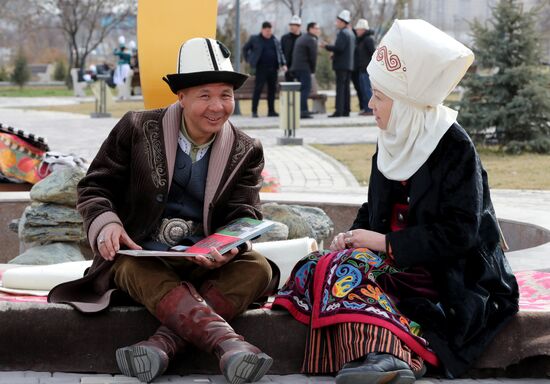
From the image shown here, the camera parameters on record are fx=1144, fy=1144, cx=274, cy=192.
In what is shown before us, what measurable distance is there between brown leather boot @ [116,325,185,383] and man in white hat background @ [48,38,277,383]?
0.36ft

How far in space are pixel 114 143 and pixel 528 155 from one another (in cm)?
1215

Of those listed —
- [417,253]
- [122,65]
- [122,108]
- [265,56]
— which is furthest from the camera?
[122,65]

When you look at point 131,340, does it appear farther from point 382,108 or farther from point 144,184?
point 382,108

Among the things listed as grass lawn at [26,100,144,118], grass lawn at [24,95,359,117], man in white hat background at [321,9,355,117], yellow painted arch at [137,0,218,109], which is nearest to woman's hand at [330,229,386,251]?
yellow painted arch at [137,0,218,109]

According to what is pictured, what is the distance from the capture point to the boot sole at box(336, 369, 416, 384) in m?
3.89

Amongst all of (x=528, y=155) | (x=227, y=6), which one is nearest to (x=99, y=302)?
(x=528, y=155)

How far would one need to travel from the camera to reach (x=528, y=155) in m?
16.1

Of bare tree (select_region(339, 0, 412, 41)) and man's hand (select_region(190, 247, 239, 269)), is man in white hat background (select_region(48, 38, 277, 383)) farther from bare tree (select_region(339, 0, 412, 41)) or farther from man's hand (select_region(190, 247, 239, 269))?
bare tree (select_region(339, 0, 412, 41))

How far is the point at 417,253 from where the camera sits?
13.8 ft

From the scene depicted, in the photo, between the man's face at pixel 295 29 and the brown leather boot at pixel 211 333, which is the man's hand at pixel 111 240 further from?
the man's face at pixel 295 29

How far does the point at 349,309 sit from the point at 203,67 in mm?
1185

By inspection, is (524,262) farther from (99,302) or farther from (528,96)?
(528,96)

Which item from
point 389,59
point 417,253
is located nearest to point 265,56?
point 389,59

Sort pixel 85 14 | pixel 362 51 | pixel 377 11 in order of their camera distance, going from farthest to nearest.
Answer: pixel 377 11, pixel 85 14, pixel 362 51
